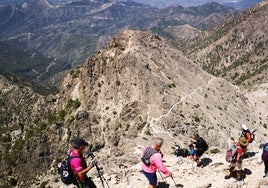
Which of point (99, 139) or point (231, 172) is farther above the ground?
point (231, 172)

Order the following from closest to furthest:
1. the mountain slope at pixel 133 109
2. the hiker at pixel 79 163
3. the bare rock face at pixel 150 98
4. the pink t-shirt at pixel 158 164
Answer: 1. the hiker at pixel 79 163
2. the pink t-shirt at pixel 158 164
3. the mountain slope at pixel 133 109
4. the bare rock face at pixel 150 98

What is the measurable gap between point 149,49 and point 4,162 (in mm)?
33869

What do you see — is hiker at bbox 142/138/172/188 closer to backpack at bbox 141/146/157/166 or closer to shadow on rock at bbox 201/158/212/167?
backpack at bbox 141/146/157/166

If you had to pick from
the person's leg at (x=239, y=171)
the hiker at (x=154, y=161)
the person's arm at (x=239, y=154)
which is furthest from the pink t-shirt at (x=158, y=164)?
the person's leg at (x=239, y=171)

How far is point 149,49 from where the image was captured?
65.1 metres

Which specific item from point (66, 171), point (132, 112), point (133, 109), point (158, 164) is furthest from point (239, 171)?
point (133, 109)

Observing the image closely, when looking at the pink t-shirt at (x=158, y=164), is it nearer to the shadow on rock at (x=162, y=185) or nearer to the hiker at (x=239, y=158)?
the hiker at (x=239, y=158)

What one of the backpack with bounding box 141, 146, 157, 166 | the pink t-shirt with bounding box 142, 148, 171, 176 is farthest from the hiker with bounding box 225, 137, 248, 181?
the backpack with bounding box 141, 146, 157, 166

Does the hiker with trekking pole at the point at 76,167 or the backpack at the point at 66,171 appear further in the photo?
the backpack at the point at 66,171

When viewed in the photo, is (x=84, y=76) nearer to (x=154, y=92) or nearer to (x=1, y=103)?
(x=154, y=92)

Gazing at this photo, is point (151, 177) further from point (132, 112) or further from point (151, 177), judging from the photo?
point (132, 112)

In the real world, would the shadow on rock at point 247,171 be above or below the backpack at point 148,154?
below

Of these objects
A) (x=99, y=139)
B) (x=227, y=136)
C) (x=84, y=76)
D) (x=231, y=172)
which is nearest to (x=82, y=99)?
(x=84, y=76)

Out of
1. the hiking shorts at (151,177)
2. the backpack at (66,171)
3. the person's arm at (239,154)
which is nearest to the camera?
the backpack at (66,171)
